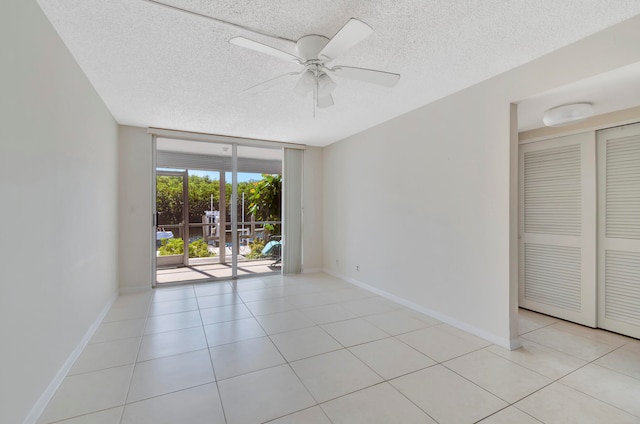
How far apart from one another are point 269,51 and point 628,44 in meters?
2.43

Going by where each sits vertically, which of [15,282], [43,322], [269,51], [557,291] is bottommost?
A: [557,291]

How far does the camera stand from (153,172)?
4.51 m

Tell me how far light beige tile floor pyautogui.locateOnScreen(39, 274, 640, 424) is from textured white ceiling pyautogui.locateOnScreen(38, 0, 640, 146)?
101 inches

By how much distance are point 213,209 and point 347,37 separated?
553cm

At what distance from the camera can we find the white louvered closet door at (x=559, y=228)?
9.84 feet

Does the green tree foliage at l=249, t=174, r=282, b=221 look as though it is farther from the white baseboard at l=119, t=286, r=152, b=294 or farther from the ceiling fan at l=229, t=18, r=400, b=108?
the ceiling fan at l=229, t=18, r=400, b=108

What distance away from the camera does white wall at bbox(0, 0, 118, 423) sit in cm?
144

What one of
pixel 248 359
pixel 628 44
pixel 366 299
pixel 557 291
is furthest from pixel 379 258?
pixel 628 44

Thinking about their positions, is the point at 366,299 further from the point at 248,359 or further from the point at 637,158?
the point at 637,158

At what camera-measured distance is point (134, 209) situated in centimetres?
434

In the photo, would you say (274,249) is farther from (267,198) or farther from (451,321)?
(451,321)

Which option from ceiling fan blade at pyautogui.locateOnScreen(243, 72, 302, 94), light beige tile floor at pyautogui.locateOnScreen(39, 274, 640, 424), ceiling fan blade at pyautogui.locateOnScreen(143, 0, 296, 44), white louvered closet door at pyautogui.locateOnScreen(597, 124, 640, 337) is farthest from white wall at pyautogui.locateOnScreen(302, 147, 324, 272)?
white louvered closet door at pyautogui.locateOnScreen(597, 124, 640, 337)

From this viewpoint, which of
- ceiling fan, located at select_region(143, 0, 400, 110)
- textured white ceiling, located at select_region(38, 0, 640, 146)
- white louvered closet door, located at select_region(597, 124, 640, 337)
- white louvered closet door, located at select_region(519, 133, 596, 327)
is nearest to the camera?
ceiling fan, located at select_region(143, 0, 400, 110)

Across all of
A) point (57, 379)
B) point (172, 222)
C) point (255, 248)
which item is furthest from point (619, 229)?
point (172, 222)
